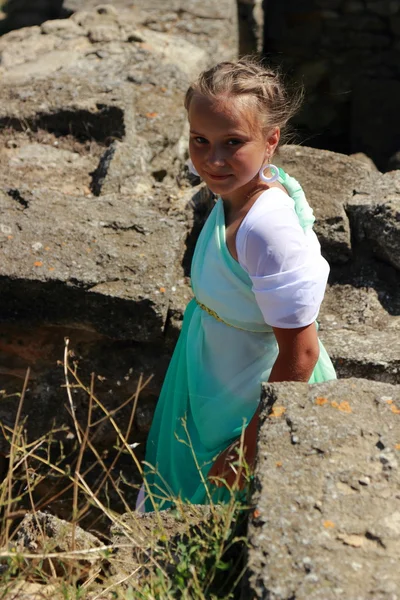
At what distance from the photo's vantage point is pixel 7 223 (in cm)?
308

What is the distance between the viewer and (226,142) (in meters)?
2.08

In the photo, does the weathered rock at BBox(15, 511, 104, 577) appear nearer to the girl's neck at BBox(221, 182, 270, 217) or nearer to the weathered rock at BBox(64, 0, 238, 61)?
the girl's neck at BBox(221, 182, 270, 217)

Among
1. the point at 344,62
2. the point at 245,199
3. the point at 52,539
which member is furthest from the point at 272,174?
the point at 344,62

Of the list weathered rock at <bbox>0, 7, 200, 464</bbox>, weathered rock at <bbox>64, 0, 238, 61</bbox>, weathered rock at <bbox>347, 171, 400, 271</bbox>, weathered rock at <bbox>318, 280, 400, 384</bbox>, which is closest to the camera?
weathered rock at <bbox>318, 280, 400, 384</bbox>

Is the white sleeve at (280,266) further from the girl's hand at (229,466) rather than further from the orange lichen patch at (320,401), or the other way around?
the girl's hand at (229,466)

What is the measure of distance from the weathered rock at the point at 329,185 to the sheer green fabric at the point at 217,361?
0.77 m

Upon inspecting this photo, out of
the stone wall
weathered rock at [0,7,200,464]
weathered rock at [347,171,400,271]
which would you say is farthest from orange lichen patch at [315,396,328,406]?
the stone wall

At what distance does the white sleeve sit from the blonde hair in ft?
0.84

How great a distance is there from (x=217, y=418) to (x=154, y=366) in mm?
746

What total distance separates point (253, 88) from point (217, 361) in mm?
745

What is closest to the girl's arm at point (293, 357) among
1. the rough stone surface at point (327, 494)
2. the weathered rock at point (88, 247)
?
the rough stone surface at point (327, 494)

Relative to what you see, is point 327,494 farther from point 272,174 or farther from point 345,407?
point 272,174

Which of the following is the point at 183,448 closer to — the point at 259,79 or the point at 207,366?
the point at 207,366

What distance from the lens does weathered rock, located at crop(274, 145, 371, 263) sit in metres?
3.08
